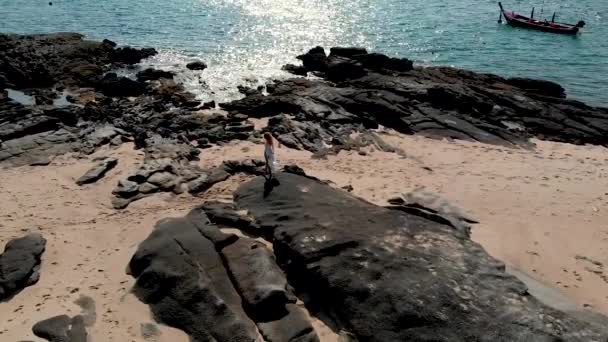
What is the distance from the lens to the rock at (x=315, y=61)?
39.7 metres

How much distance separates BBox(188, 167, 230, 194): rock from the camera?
64.7ft

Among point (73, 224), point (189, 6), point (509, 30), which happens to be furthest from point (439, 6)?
point (73, 224)

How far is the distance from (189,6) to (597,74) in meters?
55.0

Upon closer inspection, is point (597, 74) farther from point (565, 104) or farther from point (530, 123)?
point (530, 123)

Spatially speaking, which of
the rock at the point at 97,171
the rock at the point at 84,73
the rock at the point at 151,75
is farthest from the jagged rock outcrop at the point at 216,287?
the rock at the point at 84,73

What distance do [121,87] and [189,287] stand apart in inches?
927

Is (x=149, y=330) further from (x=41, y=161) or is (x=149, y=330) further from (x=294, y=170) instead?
(x=41, y=161)

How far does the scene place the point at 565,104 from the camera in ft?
104

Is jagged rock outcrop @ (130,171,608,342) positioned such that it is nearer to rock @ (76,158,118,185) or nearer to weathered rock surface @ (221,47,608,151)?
rock @ (76,158,118,185)

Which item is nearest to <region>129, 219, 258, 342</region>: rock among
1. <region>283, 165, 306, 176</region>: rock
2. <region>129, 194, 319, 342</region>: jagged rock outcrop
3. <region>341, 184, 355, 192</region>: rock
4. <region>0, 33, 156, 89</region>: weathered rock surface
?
<region>129, 194, 319, 342</region>: jagged rock outcrop

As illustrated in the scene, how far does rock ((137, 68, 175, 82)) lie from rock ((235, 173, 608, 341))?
23802 millimetres

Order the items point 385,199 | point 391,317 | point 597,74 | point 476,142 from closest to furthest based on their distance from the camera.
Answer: point 391,317 → point 385,199 → point 476,142 → point 597,74

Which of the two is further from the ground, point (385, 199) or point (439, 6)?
point (439, 6)

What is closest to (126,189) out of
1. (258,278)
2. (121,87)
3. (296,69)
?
(258,278)
